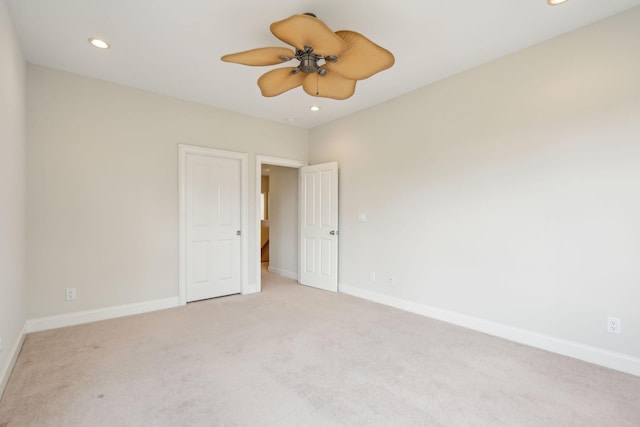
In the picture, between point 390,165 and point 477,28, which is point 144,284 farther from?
point 477,28

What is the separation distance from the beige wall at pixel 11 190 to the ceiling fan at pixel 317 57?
1626mm

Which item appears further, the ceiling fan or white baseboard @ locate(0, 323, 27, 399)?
white baseboard @ locate(0, 323, 27, 399)

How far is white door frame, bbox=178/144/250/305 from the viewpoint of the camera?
3959 millimetres

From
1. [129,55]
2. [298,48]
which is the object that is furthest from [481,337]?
[129,55]

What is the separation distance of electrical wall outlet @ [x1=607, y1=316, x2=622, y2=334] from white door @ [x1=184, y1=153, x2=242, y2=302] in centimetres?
413

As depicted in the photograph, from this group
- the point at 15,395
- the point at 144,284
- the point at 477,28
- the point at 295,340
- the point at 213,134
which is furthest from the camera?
the point at 213,134

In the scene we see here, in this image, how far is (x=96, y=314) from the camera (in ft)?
11.0

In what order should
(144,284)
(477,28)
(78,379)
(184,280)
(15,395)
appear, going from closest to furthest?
1. (15,395)
2. (78,379)
3. (477,28)
4. (144,284)
5. (184,280)

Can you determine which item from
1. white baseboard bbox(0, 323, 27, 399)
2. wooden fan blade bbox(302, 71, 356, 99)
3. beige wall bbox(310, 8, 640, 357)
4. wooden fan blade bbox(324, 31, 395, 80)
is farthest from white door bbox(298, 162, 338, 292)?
white baseboard bbox(0, 323, 27, 399)

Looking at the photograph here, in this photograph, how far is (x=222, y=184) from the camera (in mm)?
4391

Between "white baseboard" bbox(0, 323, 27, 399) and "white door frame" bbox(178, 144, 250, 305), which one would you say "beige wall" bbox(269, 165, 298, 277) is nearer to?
"white door frame" bbox(178, 144, 250, 305)

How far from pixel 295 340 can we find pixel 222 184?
253 centimetres

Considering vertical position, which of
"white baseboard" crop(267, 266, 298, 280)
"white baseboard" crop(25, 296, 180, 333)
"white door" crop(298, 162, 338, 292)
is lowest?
"white baseboard" crop(267, 266, 298, 280)

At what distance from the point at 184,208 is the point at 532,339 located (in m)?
4.14
